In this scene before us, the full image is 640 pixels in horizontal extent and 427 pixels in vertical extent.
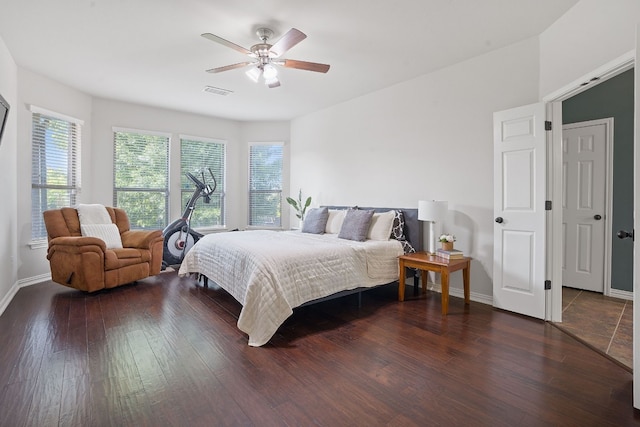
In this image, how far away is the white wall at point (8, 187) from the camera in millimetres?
3150

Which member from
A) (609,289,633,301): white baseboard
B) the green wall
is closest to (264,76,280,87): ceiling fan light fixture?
the green wall

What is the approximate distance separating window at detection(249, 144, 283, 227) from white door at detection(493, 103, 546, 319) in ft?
13.5

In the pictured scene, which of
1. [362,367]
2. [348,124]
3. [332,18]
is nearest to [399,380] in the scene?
[362,367]

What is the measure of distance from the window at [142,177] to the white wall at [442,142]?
10.0 feet

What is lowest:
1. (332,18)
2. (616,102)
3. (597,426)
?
(597,426)

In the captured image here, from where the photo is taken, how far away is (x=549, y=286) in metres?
2.87

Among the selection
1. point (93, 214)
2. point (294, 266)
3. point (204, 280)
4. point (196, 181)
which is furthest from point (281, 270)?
point (196, 181)

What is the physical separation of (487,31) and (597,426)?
10.2 ft

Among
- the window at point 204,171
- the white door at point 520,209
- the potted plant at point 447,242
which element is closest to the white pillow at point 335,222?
the potted plant at point 447,242

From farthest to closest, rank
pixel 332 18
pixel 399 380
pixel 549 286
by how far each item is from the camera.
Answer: pixel 549 286 → pixel 332 18 → pixel 399 380

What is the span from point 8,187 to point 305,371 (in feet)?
12.6

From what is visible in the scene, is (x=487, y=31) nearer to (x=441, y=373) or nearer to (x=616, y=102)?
(x=616, y=102)

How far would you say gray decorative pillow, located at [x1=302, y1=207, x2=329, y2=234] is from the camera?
441cm

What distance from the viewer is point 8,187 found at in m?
3.38
